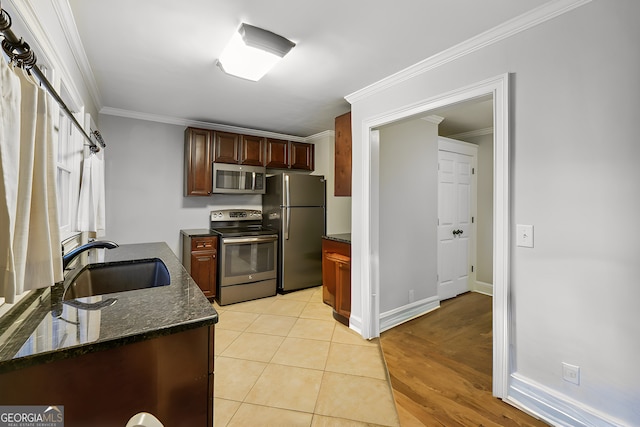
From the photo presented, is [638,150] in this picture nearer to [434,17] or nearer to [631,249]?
[631,249]

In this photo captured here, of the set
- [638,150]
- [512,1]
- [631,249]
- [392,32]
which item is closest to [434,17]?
[392,32]

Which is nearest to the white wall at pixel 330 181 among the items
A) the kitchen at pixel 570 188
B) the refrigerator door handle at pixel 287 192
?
the refrigerator door handle at pixel 287 192

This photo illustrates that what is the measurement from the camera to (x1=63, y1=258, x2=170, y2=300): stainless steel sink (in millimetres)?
1641

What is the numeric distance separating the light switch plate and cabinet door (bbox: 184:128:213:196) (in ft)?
11.1

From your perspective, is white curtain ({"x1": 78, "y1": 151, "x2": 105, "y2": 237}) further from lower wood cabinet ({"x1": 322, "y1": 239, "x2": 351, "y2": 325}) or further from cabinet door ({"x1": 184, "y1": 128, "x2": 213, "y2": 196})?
lower wood cabinet ({"x1": 322, "y1": 239, "x2": 351, "y2": 325})

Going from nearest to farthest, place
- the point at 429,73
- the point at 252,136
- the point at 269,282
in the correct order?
the point at 429,73 → the point at 269,282 → the point at 252,136

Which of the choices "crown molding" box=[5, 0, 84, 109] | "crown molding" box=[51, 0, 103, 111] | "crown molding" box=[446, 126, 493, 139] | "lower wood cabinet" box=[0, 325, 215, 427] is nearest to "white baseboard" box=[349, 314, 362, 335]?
"lower wood cabinet" box=[0, 325, 215, 427]

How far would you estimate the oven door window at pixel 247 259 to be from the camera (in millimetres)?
3514

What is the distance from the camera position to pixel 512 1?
1.54 metres

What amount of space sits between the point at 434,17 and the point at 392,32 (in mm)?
254

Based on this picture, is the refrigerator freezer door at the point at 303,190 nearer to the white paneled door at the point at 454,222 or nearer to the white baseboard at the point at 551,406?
the white paneled door at the point at 454,222

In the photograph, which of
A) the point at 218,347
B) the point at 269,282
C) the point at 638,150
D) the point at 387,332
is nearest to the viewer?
the point at 638,150

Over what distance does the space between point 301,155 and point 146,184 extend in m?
2.16

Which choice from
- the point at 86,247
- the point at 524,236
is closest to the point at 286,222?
the point at 86,247
